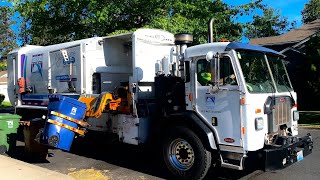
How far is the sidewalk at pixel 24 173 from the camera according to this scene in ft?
20.7

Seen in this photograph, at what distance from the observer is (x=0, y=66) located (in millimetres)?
16484

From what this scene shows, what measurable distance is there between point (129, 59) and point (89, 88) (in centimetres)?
135

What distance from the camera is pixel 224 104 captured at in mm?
6160

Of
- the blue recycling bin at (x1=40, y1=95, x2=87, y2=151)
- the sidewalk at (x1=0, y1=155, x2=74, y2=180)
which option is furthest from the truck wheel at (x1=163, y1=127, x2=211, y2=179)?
the blue recycling bin at (x1=40, y1=95, x2=87, y2=151)

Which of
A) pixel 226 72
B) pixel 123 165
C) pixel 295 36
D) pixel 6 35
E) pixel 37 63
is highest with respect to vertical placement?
pixel 6 35

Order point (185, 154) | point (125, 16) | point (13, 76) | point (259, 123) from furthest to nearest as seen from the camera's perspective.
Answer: point (125, 16), point (13, 76), point (185, 154), point (259, 123)

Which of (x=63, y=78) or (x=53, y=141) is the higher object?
(x=63, y=78)

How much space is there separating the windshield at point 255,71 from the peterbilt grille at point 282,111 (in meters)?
0.27

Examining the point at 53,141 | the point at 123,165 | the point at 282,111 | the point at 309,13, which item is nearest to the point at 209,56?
the point at 282,111

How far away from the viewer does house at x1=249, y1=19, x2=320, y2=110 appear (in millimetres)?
21328

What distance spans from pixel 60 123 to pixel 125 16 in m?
8.31

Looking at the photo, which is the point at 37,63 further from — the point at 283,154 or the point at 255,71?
the point at 283,154

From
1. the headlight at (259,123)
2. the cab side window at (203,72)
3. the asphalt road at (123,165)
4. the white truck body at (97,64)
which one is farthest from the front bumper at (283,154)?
the white truck body at (97,64)

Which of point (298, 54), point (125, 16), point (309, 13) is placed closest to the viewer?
point (125, 16)
